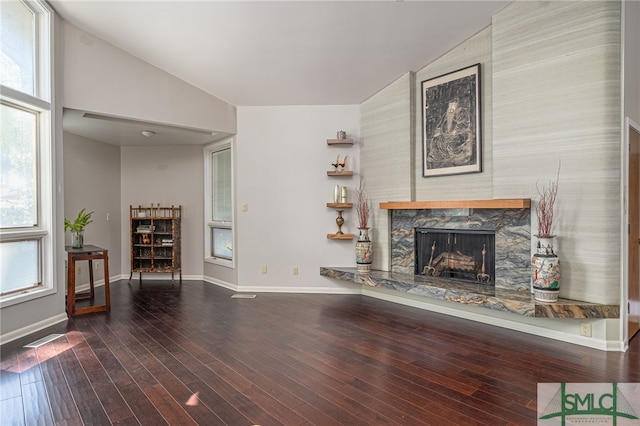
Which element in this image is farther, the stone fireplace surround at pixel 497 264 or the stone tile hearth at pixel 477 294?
the stone fireplace surround at pixel 497 264

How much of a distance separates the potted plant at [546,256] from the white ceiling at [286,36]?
6.10 feet

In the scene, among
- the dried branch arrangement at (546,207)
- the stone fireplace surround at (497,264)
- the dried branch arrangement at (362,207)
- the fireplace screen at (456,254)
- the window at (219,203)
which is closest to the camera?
the stone fireplace surround at (497,264)

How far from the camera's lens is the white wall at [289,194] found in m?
5.08

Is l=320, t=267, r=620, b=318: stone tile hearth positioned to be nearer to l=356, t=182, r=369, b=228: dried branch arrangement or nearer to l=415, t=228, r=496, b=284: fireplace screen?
l=415, t=228, r=496, b=284: fireplace screen

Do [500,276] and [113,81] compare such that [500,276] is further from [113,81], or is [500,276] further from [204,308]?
[113,81]

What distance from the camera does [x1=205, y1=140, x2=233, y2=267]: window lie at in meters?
5.77

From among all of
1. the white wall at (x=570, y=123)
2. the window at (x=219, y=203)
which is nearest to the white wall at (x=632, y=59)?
the white wall at (x=570, y=123)

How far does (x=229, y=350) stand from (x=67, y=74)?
11.0ft

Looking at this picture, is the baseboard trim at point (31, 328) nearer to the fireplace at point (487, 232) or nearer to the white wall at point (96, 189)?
the white wall at point (96, 189)

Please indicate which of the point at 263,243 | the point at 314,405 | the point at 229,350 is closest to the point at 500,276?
the point at 314,405

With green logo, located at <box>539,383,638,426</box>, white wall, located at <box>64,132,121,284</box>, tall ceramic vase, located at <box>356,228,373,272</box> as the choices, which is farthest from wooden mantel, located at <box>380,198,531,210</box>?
white wall, located at <box>64,132,121,284</box>

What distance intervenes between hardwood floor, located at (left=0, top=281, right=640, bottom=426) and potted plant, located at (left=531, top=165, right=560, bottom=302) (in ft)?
1.55

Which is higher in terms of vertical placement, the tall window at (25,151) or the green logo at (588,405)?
the tall window at (25,151)

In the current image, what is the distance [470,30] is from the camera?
12.1 ft
